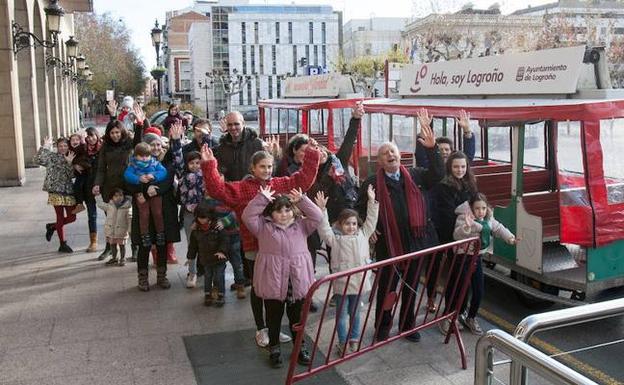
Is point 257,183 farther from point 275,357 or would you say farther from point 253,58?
point 253,58

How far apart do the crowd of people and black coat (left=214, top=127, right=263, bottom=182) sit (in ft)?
0.04

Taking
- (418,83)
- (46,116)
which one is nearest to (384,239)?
(418,83)

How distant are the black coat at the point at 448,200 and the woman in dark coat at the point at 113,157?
3.69 meters

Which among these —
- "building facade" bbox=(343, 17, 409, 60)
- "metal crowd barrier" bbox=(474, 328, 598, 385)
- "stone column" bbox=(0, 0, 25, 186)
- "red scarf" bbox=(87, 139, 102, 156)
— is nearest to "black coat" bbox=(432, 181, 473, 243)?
"metal crowd barrier" bbox=(474, 328, 598, 385)

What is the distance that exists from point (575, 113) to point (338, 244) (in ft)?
8.15

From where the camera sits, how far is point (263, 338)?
5309 mm

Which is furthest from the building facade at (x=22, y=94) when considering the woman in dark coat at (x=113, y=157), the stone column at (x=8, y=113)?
the woman in dark coat at (x=113, y=157)

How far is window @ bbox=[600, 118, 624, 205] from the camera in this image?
6238mm

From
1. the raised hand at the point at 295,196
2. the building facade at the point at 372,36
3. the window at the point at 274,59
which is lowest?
the raised hand at the point at 295,196

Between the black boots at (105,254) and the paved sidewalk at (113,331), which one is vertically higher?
the black boots at (105,254)

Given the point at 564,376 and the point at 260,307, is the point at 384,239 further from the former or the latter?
the point at 564,376

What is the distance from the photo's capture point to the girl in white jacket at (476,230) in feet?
19.0

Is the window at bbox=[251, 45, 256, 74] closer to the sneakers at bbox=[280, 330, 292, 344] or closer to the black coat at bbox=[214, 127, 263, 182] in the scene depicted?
the black coat at bbox=[214, 127, 263, 182]

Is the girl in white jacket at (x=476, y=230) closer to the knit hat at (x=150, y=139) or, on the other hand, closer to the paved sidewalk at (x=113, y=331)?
the paved sidewalk at (x=113, y=331)
